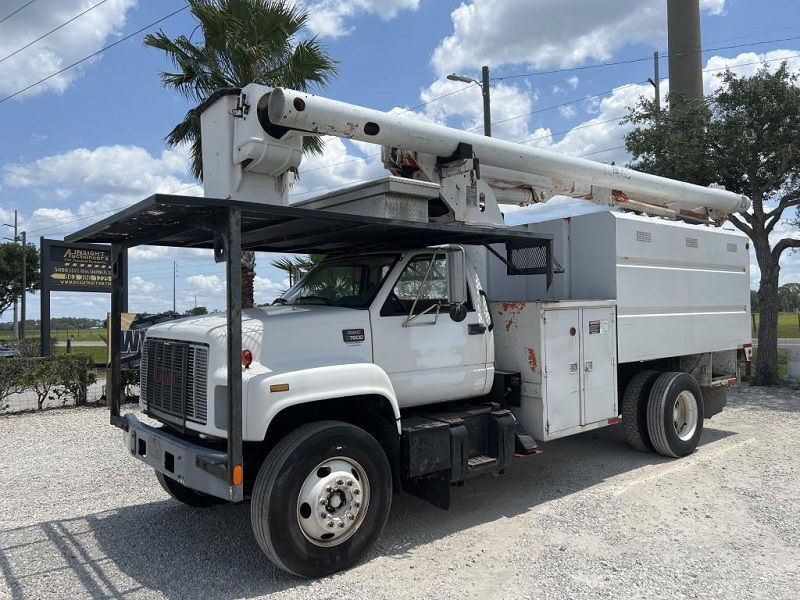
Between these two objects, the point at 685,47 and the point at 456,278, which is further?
the point at 685,47

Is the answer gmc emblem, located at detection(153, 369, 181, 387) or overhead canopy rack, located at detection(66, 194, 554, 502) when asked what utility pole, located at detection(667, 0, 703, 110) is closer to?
overhead canopy rack, located at detection(66, 194, 554, 502)

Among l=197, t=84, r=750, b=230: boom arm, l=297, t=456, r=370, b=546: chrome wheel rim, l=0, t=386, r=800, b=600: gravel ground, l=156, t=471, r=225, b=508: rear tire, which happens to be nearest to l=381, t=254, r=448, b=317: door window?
l=197, t=84, r=750, b=230: boom arm

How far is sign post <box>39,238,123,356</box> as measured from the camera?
12.4 metres

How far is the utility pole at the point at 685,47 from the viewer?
63.6 feet

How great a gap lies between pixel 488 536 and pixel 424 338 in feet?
5.55

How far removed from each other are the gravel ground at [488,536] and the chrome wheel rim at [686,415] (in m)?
0.33

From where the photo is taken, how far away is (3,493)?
646cm

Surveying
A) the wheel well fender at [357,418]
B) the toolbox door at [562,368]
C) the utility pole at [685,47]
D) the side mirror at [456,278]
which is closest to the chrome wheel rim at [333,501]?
the wheel well fender at [357,418]

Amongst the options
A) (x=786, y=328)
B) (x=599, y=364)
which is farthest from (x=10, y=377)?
(x=786, y=328)

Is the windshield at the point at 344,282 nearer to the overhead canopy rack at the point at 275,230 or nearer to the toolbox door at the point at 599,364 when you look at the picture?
the overhead canopy rack at the point at 275,230

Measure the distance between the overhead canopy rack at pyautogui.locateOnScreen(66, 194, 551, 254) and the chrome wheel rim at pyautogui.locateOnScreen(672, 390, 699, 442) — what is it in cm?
325

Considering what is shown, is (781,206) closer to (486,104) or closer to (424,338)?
(486,104)

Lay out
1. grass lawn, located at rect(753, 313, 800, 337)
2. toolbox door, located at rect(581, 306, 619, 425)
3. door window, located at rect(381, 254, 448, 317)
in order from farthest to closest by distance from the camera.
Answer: grass lawn, located at rect(753, 313, 800, 337) < toolbox door, located at rect(581, 306, 619, 425) < door window, located at rect(381, 254, 448, 317)

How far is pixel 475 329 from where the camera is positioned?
19.1ft
